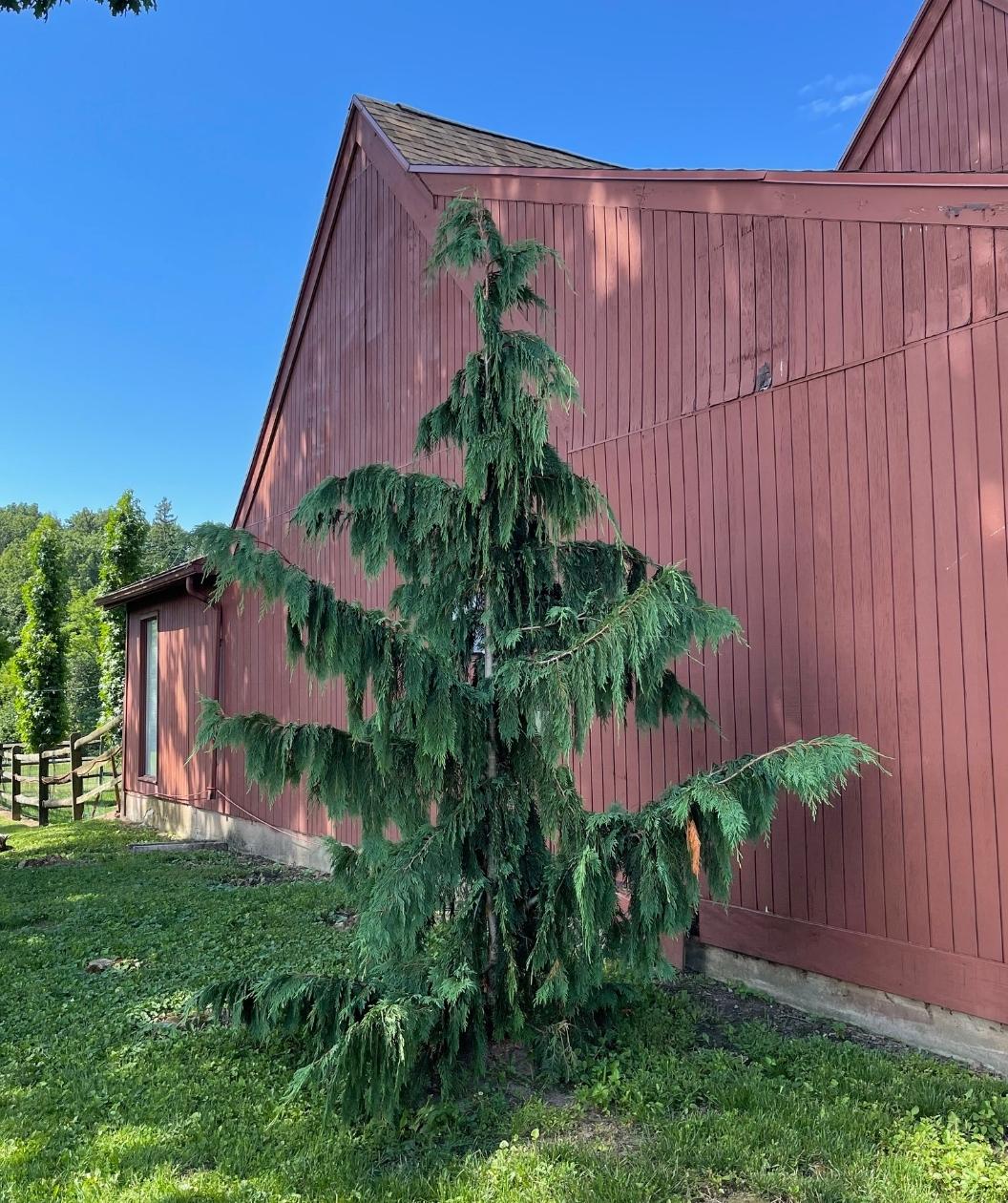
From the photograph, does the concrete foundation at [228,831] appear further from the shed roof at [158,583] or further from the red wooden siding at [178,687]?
the shed roof at [158,583]

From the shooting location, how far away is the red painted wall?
3.55 m

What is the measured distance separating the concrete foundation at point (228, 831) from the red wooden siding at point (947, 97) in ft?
26.3

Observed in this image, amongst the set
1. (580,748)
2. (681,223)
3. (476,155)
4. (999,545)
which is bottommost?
(580,748)

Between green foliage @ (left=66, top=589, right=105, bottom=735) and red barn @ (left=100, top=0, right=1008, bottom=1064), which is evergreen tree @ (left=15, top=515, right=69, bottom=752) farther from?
green foliage @ (left=66, top=589, right=105, bottom=735)

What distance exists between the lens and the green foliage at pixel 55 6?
4.57 meters

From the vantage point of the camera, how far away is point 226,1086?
11.0ft

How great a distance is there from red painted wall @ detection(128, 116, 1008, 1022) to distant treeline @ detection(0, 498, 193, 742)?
295 cm

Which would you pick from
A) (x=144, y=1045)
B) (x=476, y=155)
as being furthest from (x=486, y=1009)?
(x=476, y=155)

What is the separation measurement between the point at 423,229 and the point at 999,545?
565 centimetres

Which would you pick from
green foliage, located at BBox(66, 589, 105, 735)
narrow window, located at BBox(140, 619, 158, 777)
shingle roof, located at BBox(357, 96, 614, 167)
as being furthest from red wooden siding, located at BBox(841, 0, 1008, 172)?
green foliage, located at BBox(66, 589, 105, 735)

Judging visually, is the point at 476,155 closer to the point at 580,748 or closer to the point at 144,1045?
the point at 580,748

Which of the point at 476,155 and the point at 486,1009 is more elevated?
the point at 476,155

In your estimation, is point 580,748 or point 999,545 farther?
point 999,545

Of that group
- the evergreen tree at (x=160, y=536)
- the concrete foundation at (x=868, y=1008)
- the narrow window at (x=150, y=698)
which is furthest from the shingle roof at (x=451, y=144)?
the evergreen tree at (x=160, y=536)
